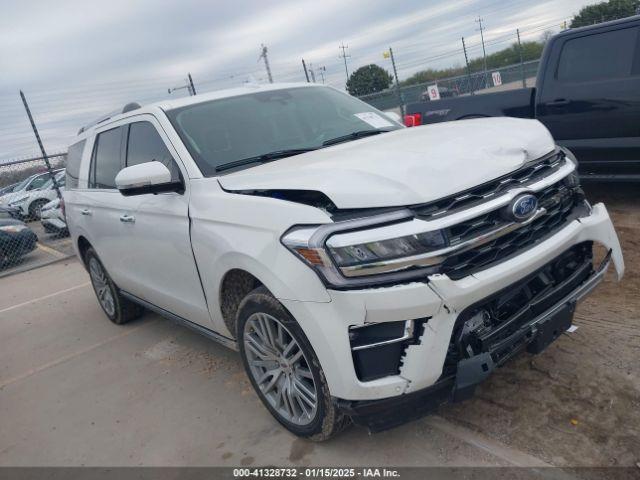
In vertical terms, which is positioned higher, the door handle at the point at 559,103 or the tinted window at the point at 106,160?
the tinted window at the point at 106,160

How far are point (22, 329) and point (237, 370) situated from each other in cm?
360

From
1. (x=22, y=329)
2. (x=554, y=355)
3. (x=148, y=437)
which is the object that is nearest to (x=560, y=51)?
(x=554, y=355)

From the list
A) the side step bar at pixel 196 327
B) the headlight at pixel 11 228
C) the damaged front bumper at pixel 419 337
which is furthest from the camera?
the headlight at pixel 11 228

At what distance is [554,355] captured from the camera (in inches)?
125

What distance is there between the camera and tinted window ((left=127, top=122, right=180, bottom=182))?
331cm

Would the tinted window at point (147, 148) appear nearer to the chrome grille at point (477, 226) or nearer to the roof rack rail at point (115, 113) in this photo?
the roof rack rail at point (115, 113)

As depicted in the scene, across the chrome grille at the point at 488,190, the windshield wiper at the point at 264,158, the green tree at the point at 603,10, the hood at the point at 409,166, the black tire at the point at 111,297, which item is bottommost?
the black tire at the point at 111,297

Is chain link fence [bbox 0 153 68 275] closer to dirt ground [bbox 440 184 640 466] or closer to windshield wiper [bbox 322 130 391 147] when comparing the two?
windshield wiper [bbox 322 130 391 147]

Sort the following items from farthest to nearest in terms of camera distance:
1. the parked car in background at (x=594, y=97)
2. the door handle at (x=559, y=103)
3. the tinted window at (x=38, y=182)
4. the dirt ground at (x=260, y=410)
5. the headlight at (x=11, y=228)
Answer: the tinted window at (x=38, y=182)
the headlight at (x=11, y=228)
the door handle at (x=559, y=103)
the parked car in background at (x=594, y=97)
the dirt ground at (x=260, y=410)

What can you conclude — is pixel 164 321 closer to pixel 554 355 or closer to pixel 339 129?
pixel 339 129

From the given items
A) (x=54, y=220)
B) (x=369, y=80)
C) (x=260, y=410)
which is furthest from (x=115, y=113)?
(x=369, y=80)

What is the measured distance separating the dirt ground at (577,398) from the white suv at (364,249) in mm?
448

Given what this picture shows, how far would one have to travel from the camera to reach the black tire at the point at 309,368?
8.07 feet

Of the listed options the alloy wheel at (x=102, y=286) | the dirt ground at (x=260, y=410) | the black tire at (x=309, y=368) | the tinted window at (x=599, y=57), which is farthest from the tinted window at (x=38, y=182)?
the black tire at (x=309, y=368)
